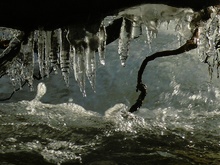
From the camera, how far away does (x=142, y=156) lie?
463 cm

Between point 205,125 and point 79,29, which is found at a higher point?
point 79,29

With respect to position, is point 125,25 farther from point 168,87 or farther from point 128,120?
point 168,87

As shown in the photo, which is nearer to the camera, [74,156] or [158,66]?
[74,156]

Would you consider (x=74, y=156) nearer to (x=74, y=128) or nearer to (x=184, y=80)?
(x=74, y=128)

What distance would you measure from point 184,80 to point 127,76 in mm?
1075

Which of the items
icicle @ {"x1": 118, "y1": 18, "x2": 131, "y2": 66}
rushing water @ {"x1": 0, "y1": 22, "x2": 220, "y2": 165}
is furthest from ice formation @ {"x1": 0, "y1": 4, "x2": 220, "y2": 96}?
rushing water @ {"x1": 0, "y1": 22, "x2": 220, "y2": 165}

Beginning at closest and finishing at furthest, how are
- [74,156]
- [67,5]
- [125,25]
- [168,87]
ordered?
[67,5] → [125,25] → [74,156] → [168,87]

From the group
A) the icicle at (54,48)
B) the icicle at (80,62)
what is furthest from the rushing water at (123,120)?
the icicle at (54,48)

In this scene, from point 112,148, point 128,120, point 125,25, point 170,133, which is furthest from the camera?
point 128,120

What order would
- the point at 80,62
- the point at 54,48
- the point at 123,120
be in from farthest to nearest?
the point at 123,120, the point at 80,62, the point at 54,48

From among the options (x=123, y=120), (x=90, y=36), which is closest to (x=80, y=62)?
(x=90, y=36)

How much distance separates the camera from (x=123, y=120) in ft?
19.4

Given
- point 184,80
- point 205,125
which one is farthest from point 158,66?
point 205,125

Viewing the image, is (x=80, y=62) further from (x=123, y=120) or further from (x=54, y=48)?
(x=123, y=120)
